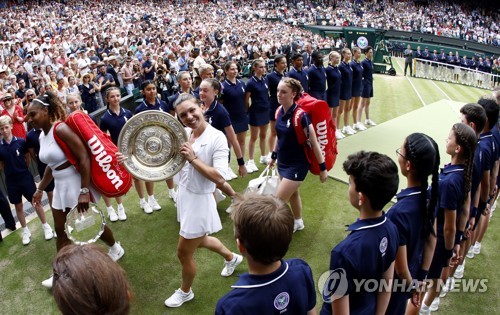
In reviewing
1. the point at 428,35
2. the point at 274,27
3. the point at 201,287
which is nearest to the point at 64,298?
the point at 201,287

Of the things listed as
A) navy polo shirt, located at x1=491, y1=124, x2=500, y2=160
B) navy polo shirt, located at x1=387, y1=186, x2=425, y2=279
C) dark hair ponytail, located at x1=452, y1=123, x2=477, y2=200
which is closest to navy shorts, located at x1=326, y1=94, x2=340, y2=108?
navy polo shirt, located at x1=491, y1=124, x2=500, y2=160

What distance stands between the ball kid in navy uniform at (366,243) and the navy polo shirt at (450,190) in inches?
33.1

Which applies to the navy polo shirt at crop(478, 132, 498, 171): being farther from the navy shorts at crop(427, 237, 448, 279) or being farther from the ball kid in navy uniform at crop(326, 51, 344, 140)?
the ball kid in navy uniform at crop(326, 51, 344, 140)

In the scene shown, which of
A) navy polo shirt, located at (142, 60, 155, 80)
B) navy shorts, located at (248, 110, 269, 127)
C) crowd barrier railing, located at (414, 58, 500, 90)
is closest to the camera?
navy shorts, located at (248, 110, 269, 127)

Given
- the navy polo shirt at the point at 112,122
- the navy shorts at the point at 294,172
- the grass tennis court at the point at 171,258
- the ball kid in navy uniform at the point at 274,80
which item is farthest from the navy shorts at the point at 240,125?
the navy shorts at the point at 294,172

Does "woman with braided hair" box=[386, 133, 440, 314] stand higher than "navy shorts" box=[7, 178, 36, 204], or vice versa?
→ "woman with braided hair" box=[386, 133, 440, 314]

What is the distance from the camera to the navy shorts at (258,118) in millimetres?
7011

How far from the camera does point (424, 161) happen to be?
256 cm

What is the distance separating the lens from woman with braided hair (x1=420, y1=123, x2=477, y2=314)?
3.00 m

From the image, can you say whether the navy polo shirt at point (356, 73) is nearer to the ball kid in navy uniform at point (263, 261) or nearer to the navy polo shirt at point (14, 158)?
the navy polo shirt at point (14, 158)

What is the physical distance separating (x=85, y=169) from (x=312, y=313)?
2.72 metres

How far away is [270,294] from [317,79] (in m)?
6.56

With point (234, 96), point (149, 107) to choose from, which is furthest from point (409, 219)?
point (234, 96)

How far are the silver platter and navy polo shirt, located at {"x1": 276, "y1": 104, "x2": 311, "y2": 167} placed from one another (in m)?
1.44
